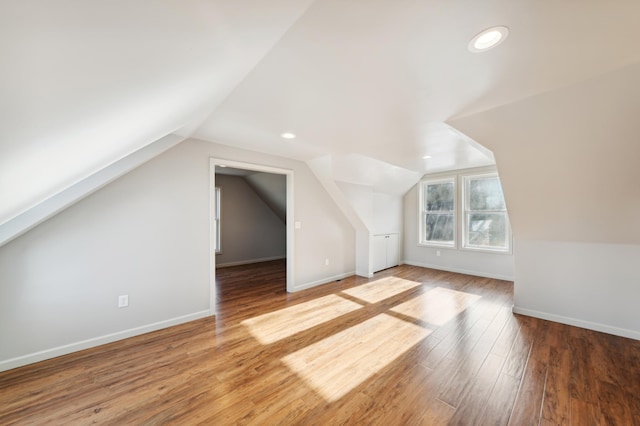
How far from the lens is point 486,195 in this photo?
15.9 ft

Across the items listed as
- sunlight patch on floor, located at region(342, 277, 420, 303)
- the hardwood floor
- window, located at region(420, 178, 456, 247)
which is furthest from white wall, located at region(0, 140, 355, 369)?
window, located at region(420, 178, 456, 247)

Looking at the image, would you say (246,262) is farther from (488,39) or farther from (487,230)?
(488,39)

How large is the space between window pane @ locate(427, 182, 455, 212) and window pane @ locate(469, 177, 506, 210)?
392 mm

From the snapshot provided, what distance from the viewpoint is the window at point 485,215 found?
4660mm

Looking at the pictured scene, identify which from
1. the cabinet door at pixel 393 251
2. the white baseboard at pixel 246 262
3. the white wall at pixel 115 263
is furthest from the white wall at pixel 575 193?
the white baseboard at pixel 246 262

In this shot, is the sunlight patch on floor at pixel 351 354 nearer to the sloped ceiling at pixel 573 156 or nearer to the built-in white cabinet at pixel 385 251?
the sloped ceiling at pixel 573 156

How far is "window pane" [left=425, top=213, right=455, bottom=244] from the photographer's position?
5.35m

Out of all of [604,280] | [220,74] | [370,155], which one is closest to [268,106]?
[220,74]

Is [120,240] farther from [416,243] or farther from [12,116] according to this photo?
[416,243]

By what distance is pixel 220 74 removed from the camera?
4.60ft

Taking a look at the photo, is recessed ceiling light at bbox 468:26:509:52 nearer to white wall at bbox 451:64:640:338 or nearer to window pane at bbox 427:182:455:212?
white wall at bbox 451:64:640:338

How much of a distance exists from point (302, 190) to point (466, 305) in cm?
299

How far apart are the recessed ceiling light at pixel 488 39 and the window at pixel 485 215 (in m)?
4.10

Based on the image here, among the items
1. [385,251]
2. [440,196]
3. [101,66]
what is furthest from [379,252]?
[101,66]
